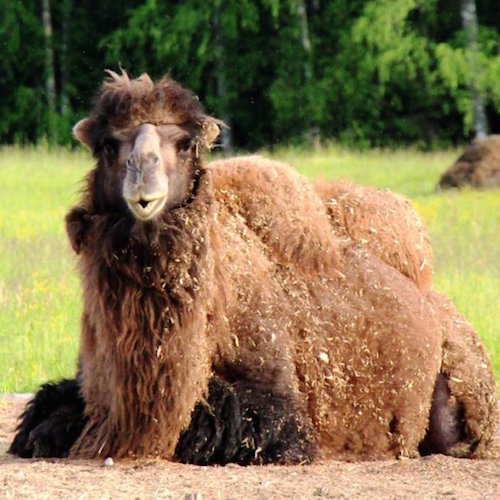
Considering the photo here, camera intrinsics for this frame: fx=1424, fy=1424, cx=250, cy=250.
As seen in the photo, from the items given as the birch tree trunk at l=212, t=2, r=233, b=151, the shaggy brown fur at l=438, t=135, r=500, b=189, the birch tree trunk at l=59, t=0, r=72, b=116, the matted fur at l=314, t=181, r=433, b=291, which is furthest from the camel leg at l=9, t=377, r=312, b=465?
the birch tree trunk at l=59, t=0, r=72, b=116

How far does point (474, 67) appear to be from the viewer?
3572cm

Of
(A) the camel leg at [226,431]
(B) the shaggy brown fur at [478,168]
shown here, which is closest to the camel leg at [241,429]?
(A) the camel leg at [226,431]

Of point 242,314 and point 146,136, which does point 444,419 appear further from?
point 146,136

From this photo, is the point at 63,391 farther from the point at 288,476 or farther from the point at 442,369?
the point at 442,369

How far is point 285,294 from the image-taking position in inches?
277

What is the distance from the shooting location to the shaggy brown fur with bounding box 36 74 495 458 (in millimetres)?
6410

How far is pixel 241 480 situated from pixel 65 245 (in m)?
10.3

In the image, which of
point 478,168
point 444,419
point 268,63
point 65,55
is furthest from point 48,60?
point 444,419

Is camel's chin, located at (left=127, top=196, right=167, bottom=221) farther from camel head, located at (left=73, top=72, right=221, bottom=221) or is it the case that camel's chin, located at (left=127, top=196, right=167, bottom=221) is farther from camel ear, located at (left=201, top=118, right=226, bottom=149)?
camel ear, located at (left=201, top=118, right=226, bottom=149)

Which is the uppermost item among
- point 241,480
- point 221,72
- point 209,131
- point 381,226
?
point 209,131

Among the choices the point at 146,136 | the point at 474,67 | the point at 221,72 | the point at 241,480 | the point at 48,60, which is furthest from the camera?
the point at 48,60

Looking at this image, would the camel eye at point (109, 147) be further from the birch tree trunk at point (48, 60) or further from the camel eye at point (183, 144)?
the birch tree trunk at point (48, 60)

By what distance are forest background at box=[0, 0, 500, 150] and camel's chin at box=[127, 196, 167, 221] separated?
30856 millimetres

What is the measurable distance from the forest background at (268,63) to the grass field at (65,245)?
821 cm
